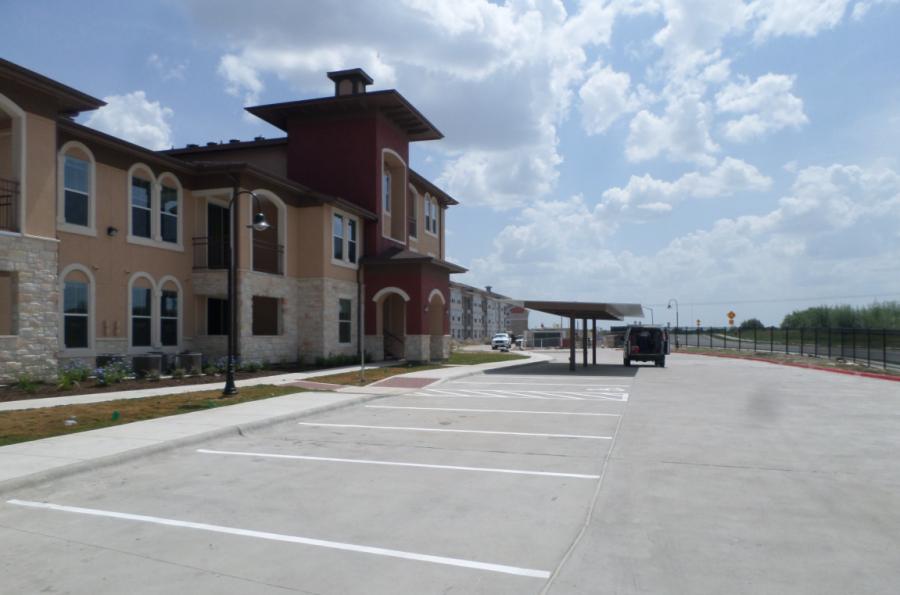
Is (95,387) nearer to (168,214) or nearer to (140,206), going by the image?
(140,206)

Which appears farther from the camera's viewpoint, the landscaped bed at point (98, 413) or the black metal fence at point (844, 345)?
the black metal fence at point (844, 345)

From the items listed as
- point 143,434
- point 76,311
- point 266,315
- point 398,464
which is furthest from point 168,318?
point 398,464

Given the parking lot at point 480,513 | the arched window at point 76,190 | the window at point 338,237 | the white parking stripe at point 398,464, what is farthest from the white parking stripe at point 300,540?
the window at point 338,237

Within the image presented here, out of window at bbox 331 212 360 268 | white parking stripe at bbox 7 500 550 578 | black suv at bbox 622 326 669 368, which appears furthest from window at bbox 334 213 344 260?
white parking stripe at bbox 7 500 550 578

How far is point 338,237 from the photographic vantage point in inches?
1080

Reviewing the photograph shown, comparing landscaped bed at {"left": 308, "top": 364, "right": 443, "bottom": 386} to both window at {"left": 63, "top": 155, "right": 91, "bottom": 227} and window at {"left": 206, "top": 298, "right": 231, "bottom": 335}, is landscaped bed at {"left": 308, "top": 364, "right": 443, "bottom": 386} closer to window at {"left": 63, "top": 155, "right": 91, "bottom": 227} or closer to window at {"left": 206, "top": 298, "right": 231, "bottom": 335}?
window at {"left": 206, "top": 298, "right": 231, "bottom": 335}

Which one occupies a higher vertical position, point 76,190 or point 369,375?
point 76,190

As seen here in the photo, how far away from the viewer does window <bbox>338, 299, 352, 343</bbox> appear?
1090 inches

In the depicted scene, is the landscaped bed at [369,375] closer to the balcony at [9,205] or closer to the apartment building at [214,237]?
the apartment building at [214,237]

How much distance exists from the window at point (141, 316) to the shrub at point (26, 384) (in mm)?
4654

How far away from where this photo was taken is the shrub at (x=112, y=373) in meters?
16.3

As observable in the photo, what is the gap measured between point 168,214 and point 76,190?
3.64 metres

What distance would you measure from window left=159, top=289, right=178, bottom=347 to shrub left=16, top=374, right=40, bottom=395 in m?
5.80

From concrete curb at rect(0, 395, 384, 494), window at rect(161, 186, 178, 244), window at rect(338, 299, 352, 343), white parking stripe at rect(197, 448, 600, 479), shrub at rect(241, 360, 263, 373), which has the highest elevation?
window at rect(161, 186, 178, 244)
